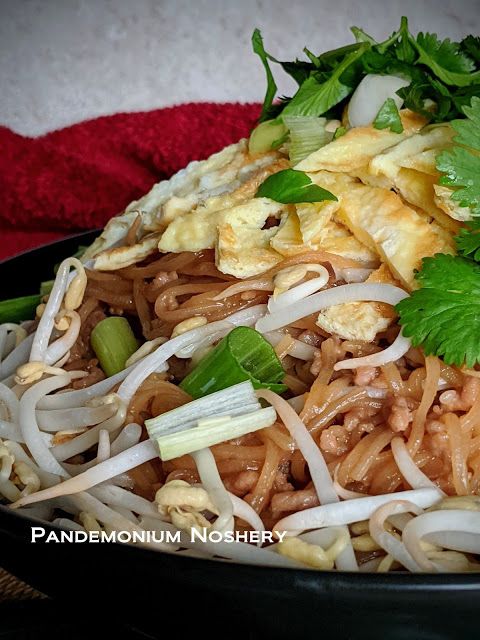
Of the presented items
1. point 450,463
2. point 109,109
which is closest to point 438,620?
point 450,463

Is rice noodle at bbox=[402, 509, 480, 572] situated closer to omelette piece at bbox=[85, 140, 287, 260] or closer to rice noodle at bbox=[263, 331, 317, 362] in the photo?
rice noodle at bbox=[263, 331, 317, 362]

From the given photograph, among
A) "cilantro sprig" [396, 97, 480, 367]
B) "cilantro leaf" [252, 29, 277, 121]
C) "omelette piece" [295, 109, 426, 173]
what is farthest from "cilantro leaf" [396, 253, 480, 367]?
"cilantro leaf" [252, 29, 277, 121]

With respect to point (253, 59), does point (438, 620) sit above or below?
below

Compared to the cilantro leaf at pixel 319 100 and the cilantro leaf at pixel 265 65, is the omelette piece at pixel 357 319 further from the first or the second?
the cilantro leaf at pixel 265 65

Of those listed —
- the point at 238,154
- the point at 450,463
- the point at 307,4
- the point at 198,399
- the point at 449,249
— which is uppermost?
the point at 307,4

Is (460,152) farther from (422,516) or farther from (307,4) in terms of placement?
(307,4)

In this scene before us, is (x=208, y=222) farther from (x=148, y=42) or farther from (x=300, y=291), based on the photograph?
(x=148, y=42)
